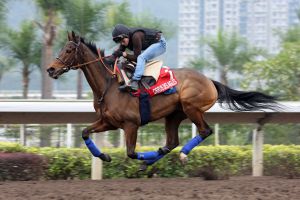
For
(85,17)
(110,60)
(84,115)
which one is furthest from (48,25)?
(110,60)

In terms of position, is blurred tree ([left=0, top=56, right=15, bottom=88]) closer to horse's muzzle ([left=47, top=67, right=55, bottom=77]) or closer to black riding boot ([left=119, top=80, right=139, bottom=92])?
horse's muzzle ([left=47, top=67, right=55, bottom=77])

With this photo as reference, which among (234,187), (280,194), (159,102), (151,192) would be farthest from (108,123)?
(280,194)

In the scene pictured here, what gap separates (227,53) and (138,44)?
50.0 feet

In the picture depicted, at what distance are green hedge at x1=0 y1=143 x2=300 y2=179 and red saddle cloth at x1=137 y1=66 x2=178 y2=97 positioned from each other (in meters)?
1.39

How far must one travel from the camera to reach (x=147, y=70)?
22.3 ft

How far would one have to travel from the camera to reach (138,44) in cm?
670

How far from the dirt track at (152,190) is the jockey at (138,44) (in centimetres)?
120

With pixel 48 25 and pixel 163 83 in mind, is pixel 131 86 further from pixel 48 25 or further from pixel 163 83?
pixel 48 25

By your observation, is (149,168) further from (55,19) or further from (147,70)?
(55,19)

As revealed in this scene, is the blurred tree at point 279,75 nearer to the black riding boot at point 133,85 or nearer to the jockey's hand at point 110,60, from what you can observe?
the jockey's hand at point 110,60

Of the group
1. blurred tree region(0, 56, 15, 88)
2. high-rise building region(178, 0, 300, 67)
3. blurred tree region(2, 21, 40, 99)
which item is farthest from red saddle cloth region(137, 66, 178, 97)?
high-rise building region(178, 0, 300, 67)

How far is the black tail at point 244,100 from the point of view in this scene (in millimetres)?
7492

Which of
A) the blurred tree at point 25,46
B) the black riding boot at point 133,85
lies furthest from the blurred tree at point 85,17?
the black riding boot at point 133,85

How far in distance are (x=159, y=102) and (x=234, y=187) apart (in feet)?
4.42
